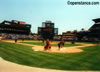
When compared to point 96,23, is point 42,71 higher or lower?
lower

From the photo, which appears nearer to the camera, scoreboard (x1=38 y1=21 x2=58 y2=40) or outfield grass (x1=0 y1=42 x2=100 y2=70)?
outfield grass (x1=0 y1=42 x2=100 y2=70)

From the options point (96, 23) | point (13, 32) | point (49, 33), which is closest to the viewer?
point (96, 23)

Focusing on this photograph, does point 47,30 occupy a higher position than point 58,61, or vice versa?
point 47,30

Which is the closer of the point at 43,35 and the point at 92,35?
the point at 92,35

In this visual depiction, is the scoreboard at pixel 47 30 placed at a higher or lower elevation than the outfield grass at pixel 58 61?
higher

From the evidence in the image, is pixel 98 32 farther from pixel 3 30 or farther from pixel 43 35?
pixel 3 30

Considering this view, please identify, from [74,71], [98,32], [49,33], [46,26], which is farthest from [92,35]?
[74,71]

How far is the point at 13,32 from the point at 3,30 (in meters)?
Result: 8.25

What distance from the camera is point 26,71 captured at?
287 inches

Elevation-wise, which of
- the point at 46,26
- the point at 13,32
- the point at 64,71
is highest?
the point at 46,26

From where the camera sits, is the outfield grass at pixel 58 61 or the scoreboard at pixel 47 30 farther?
the scoreboard at pixel 47 30

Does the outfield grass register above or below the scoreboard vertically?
below

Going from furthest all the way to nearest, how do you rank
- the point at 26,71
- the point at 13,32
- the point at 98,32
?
1. the point at 13,32
2. the point at 98,32
3. the point at 26,71

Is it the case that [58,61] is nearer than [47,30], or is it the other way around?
[58,61]
